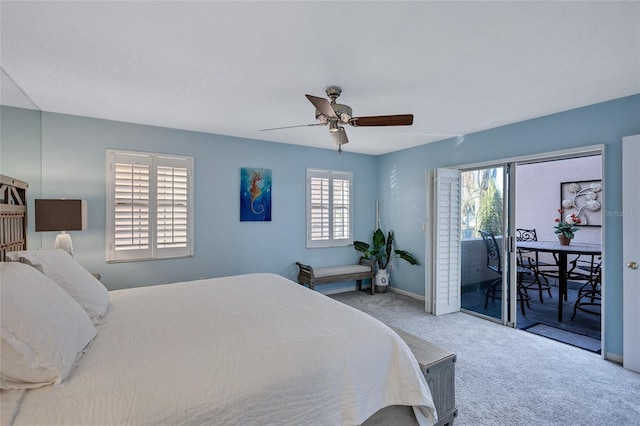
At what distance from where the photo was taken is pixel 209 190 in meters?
4.29

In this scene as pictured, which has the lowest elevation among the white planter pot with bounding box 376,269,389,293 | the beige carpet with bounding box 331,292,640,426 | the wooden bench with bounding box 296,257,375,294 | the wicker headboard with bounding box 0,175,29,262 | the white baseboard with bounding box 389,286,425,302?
the beige carpet with bounding box 331,292,640,426

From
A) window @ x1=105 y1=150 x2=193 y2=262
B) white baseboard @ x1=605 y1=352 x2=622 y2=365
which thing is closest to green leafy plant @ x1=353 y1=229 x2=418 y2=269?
white baseboard @ x1=605 y1=352 x2=622 y2=365

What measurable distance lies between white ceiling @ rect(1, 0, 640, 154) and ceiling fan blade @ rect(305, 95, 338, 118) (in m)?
0.29

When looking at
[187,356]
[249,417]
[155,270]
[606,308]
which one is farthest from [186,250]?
[606,308]

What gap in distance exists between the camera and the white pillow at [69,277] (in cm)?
177

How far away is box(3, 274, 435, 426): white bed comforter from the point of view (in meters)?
1.13

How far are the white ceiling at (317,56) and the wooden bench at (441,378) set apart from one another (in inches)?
80.9

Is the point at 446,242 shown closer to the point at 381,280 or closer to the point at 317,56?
the point at 381,280

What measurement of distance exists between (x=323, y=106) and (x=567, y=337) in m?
3.73

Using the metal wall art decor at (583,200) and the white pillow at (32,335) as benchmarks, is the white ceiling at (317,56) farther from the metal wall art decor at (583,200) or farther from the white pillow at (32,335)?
the metal wall art decor at (583,200)

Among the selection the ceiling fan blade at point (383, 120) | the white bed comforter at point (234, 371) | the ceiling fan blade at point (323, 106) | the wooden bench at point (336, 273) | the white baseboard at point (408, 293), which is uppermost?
the ceiling fan blade at point (323, 106)

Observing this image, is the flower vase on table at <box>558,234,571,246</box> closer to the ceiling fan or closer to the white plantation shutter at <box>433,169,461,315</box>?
the white plantation shutter at <box>433,169,461,315</box>

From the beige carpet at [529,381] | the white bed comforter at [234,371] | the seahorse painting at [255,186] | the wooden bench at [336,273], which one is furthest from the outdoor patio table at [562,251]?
the seahorse painting at [255,186]

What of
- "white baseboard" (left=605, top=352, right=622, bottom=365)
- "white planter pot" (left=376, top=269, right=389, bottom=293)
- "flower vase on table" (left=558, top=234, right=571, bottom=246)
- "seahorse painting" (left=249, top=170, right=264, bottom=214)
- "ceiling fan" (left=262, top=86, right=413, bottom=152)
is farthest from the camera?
"white planter pot" (left=376, top=269, right=389, bottom=293)
